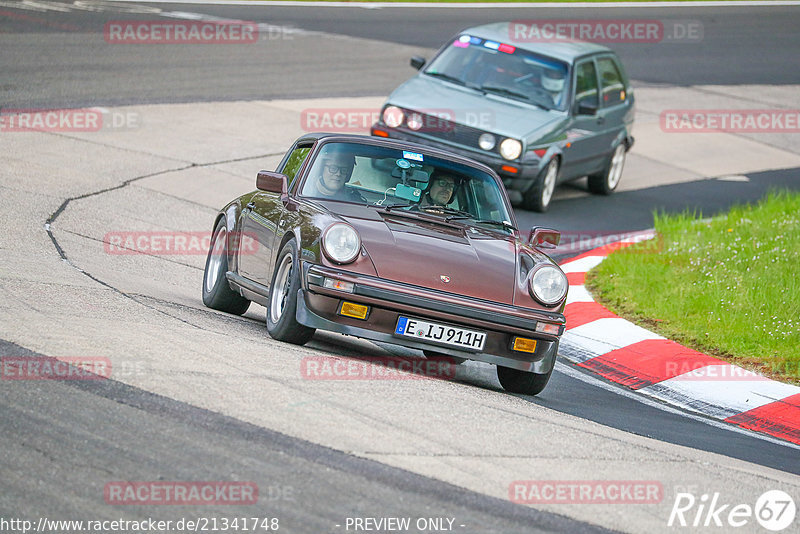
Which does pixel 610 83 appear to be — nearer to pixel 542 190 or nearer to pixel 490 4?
pixel 542 190

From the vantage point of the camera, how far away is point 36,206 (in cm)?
1104

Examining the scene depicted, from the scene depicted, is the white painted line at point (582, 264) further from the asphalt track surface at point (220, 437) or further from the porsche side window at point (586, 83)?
the porsche side window at point (586, 83)

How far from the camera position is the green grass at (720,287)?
913 cm

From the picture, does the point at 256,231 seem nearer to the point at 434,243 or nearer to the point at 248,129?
the point at 434,243

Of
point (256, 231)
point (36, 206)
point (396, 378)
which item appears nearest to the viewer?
point (396, 378)

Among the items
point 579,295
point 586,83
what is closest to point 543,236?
point 579,295

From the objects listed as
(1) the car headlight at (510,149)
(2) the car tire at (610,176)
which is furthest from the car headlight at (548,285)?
(2) the car tire at (610,176)


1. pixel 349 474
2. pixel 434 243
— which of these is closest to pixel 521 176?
pixel 434 243

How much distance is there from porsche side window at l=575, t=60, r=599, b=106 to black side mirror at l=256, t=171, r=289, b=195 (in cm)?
740

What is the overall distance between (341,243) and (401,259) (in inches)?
14.2

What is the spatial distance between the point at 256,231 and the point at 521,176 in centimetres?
583

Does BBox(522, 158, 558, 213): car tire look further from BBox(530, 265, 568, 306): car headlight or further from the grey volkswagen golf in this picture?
BBox(530, 265, 568, 306): car headlight

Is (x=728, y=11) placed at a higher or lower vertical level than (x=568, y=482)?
higher

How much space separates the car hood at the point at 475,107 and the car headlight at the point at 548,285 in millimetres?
6400
